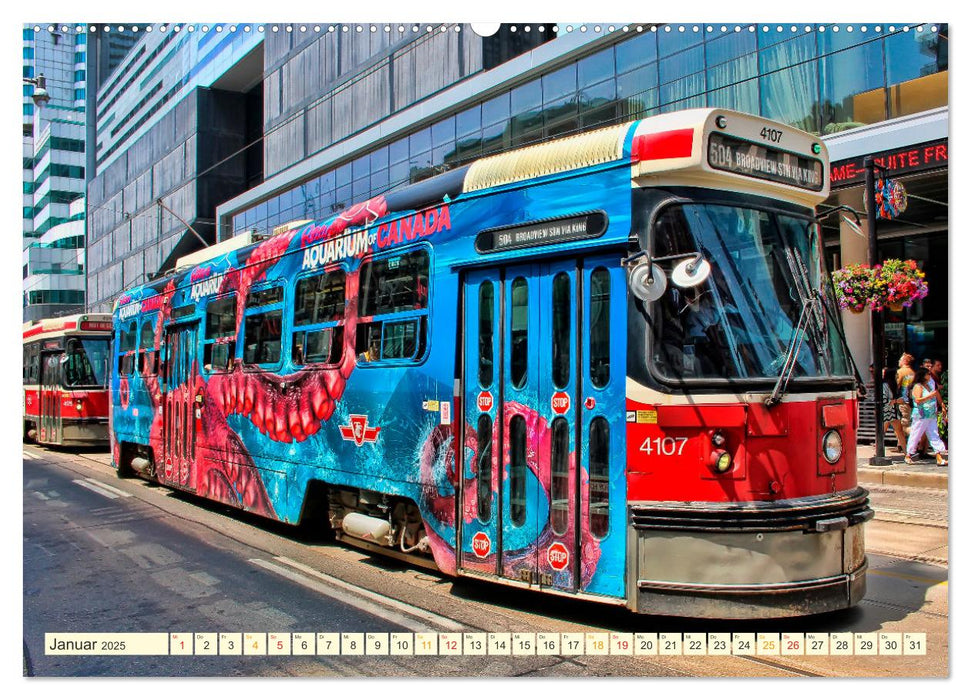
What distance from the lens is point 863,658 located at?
4285 mm

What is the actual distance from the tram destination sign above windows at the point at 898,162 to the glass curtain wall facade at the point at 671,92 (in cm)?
33

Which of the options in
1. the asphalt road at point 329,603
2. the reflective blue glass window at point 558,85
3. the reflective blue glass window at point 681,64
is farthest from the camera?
the reflective blue glass window at point 558,85

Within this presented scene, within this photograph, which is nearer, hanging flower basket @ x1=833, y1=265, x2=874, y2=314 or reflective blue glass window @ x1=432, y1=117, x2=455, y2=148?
reflective blue glass window @ x1=432, y1=117, x2=455, y2=148

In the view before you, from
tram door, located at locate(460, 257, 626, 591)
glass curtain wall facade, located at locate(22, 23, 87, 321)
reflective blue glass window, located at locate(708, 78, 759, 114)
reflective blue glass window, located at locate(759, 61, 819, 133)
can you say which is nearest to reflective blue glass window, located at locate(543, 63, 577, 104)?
reflective blue glass window, located at locate(708, 78, 759, 114)

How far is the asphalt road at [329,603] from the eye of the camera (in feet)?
14.0

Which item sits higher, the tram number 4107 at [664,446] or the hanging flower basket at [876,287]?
the hanging flower basket at [876,287]

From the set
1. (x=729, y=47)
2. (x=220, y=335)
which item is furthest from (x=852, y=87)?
(x=220, y=335)

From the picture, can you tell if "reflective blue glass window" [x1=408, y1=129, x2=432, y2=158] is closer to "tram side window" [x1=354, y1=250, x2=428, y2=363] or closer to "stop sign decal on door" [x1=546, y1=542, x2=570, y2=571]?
"tram side window" [x1=354, y1=250, x2=428, y2=363]

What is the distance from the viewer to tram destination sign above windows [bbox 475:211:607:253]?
495cm

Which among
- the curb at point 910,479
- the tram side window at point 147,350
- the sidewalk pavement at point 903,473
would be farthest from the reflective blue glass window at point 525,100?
the curb at point 910,479

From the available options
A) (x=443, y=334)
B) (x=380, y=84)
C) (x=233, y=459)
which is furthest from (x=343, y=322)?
(x=233, y=459)

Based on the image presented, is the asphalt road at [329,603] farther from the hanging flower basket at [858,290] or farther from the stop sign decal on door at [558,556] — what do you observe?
the hanging flower basket at [858,290]

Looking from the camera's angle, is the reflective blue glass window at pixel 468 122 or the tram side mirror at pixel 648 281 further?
the reflective blue glass window at pixel 468 122

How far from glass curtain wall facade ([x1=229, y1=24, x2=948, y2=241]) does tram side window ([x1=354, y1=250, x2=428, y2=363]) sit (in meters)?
1.42
